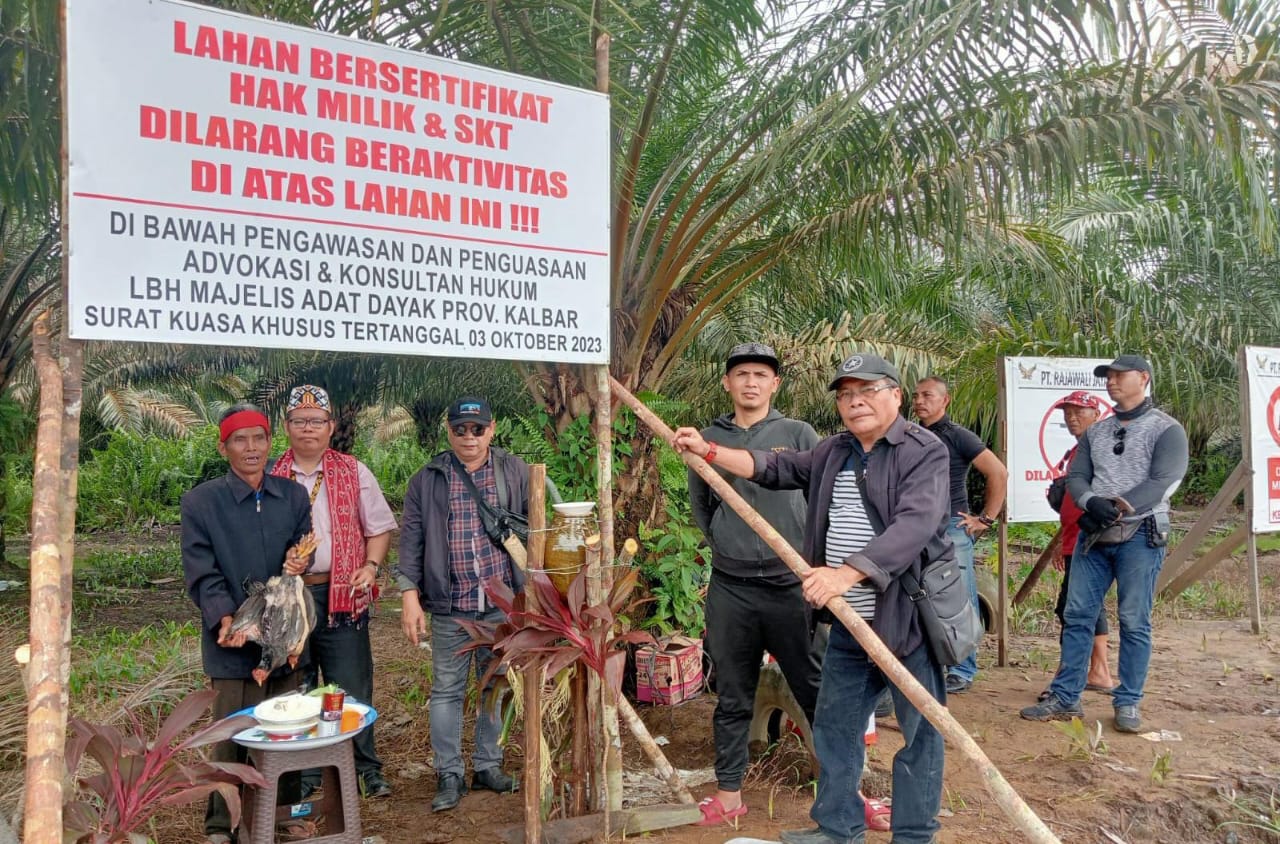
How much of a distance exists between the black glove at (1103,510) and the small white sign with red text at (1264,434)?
2.76 m

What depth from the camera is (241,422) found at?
3455 millimetres

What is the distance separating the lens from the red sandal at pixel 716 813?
348 cm

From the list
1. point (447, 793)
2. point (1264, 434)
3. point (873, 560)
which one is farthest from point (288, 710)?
point (1264, 434)

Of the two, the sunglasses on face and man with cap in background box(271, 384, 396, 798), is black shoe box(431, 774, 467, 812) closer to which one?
man with cap in background box(271, 384, 396, 798)

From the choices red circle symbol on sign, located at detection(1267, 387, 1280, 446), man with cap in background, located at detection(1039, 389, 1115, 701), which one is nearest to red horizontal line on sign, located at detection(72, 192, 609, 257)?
man with cap in background, located at detection(1039, 389, 1115, 701)

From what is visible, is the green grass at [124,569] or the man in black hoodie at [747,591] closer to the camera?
the man in black hoodie at [747,591]

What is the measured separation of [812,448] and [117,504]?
15235 mm

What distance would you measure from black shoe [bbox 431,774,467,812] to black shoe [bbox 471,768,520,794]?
13 cm

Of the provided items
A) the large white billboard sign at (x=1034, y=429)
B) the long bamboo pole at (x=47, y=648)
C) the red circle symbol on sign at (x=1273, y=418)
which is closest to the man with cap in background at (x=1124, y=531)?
the large white billboard sign at (x=1034, y=429)

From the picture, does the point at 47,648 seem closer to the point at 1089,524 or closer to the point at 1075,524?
the point at 1089,524

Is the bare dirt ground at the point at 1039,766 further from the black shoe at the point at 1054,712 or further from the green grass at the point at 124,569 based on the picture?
the green grass at the point at 124,569

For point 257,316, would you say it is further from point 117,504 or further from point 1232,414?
point 117,504

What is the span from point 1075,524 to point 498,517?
3598mm

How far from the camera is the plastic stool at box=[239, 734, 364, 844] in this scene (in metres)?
2.93
